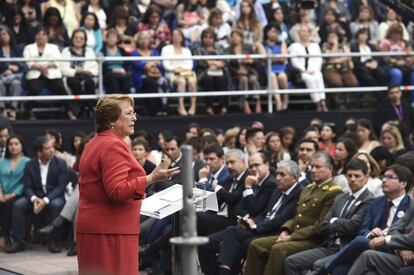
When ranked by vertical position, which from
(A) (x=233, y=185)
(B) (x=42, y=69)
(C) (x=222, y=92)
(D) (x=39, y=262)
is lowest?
(D) (x=39, y=262)

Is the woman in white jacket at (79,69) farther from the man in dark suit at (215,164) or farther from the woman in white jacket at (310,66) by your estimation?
the man in dark suit at (215,164)

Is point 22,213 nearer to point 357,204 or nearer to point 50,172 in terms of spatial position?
point 50,172

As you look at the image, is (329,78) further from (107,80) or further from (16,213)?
(16,213)

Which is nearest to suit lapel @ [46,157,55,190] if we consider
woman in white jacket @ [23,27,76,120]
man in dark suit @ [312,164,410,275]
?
woman in white jacket @ [23,27,76,120]

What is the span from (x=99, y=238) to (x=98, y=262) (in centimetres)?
18

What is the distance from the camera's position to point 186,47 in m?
19.5

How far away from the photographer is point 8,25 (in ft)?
63.8

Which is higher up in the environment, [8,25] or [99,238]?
[8,25]

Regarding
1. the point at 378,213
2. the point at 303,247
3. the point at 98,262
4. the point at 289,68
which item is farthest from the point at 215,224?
the point at 289,68

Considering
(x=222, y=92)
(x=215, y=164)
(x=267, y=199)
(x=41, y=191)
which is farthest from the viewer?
(x=222, y=92)

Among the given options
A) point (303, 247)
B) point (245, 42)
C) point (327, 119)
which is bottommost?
point (303, 247)

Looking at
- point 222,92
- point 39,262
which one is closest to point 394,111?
point 222,92

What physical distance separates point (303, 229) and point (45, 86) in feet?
23.9

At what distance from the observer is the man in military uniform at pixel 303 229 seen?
11977 mm
